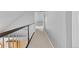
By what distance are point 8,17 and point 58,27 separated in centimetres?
35

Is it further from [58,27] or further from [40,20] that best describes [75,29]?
[40,20]

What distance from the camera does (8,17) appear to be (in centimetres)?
129

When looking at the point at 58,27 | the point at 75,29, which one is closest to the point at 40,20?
the point at 58,27

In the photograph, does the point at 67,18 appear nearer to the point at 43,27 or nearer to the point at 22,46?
the point at 43,27

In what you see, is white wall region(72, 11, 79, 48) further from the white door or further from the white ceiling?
the white ceiling

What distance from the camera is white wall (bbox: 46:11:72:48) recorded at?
50.9 inches

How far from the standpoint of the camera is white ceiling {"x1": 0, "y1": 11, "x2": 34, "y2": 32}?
50.5 inches

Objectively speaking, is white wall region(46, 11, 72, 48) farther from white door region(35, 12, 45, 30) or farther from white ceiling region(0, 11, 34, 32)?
white ceiling region(0, 11, 34, 32)

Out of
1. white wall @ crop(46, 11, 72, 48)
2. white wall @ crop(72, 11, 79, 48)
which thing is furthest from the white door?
white wall @ crop(72, 11, 79, 48)

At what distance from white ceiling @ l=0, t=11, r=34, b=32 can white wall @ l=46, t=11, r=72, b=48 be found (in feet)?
0.66

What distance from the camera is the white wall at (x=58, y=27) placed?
4.24 ft
